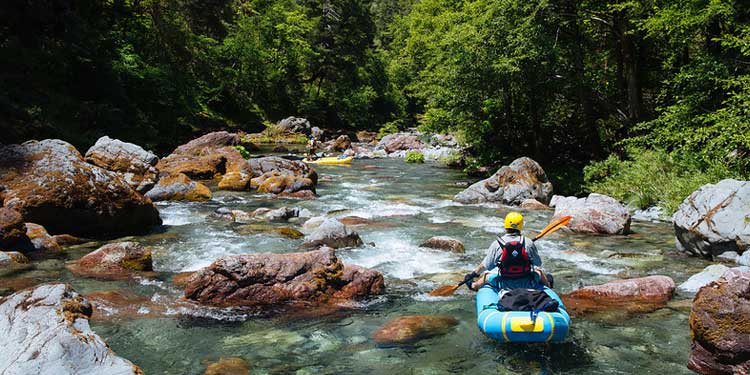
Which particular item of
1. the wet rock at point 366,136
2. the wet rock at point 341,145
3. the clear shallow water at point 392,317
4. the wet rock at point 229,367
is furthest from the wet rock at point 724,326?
the wet rock at point 366,136

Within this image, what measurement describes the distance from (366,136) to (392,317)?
38422 mm

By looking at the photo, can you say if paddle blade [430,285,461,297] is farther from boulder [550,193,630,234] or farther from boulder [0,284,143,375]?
boulder [550,193,630,234]

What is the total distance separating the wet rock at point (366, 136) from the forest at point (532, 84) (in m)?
13.1

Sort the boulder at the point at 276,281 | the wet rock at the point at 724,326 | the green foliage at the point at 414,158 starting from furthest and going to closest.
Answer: the green foliage at the point at 414,158 → the boulder at the point at 276,281 → the wet rock at the point at 724,326

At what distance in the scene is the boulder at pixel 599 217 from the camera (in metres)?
10.8

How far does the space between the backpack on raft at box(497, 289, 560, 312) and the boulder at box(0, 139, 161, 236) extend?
794cm

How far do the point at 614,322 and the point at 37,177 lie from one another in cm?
968

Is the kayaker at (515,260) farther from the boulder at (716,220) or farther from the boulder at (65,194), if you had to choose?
the boulder at (65,194)

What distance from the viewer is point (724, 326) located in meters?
4.41

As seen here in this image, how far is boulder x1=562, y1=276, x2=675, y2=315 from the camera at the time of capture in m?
6.50

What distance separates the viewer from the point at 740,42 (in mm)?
10609

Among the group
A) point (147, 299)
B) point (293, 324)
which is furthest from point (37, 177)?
point (293, 324)

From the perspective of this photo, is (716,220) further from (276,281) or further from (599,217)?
(276,281)

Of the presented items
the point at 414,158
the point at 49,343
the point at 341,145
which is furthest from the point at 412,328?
the point at 341,145
